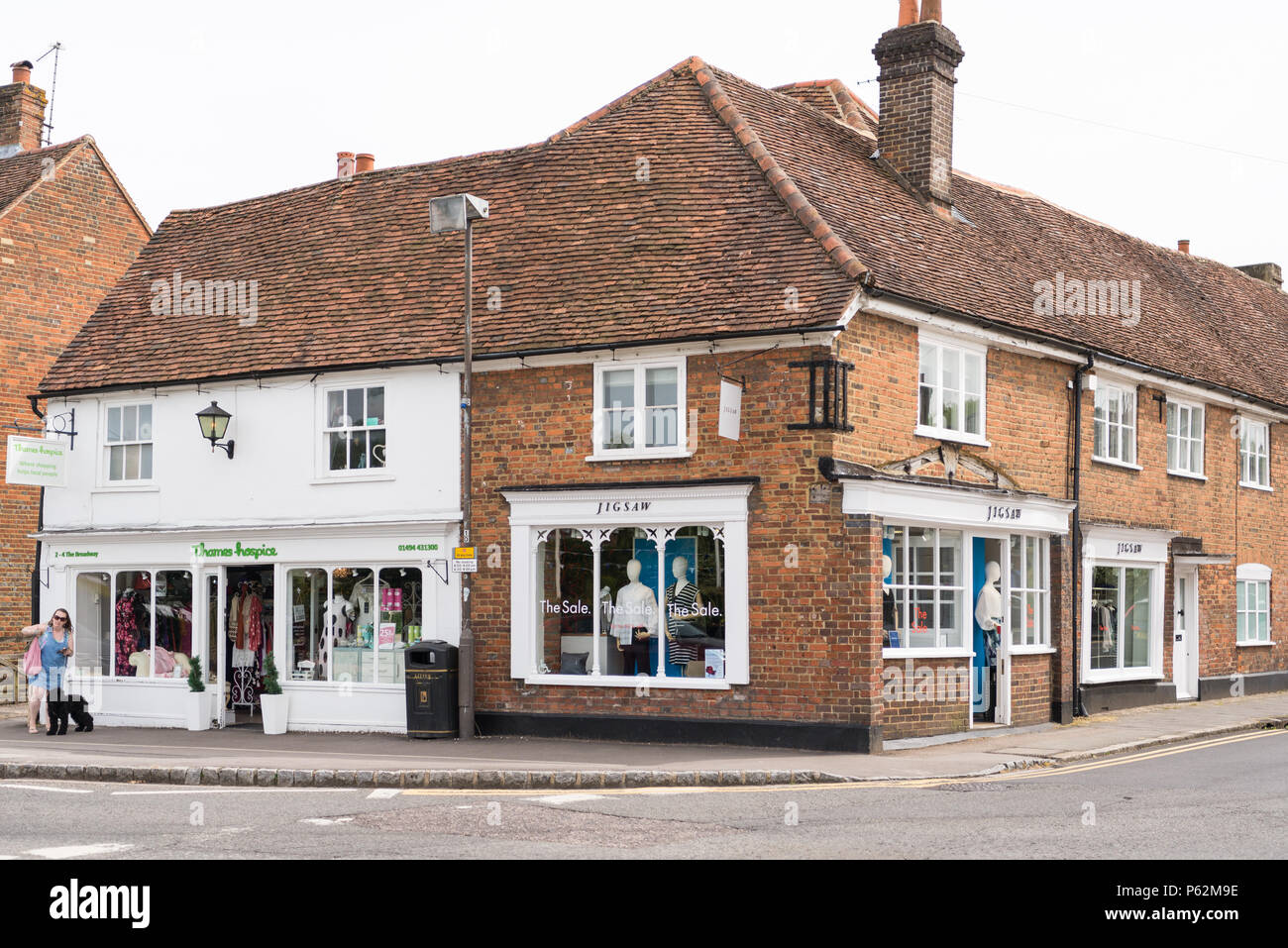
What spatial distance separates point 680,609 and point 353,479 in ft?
16.6

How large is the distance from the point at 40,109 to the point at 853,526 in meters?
22.4

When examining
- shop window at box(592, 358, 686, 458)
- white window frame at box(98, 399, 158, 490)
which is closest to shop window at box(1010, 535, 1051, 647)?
shop window at box(592, 358, 686, 458)

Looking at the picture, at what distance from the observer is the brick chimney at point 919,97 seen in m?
20.8

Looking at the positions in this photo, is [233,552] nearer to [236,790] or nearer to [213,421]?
[213,421]

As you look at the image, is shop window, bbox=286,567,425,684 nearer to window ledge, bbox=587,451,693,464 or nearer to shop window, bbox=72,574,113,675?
window ledge, bbox=587,451,693,464

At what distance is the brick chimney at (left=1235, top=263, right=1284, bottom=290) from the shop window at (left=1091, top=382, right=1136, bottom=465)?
14.2 meters

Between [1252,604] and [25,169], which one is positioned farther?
[25,169]

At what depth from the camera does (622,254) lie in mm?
18469

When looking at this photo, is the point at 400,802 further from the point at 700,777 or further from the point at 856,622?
the point at 856,622

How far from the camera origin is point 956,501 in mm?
17766

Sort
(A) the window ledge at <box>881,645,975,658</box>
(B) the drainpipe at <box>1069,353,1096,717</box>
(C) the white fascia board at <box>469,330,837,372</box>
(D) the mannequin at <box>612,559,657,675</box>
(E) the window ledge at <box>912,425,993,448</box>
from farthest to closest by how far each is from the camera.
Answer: (B) the drainpipe at <box>1069,353,1096,717</box> < (E) the window ledge at <box>912,425,993,448</box> < (D) the mannequin at <box>612,559,657,675</box> < (A) the window ledge at <box>881,645,975,658</box> < (C) the white fascia board at <box>469,330,837,372</box>

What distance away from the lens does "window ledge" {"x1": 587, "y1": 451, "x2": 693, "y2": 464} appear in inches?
675

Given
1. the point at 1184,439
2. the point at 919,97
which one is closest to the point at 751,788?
the point at 919,97

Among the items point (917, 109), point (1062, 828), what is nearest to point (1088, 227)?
point (917, 109)
